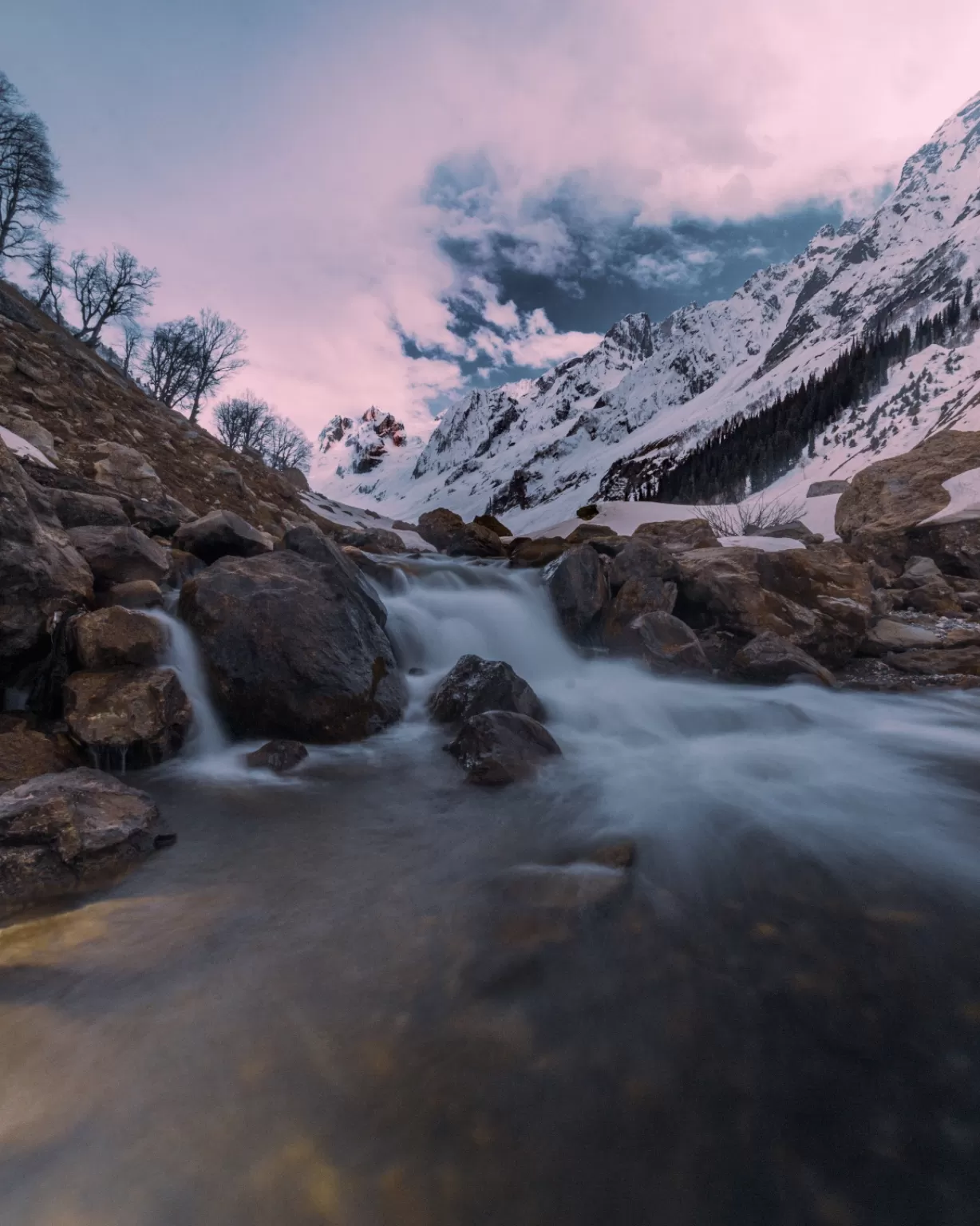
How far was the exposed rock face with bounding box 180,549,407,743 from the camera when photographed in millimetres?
5852

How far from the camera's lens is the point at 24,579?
17.1 ft

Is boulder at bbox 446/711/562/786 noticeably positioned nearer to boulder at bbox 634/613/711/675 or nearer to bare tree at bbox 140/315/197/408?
boulder at bbox 634/613/711/675

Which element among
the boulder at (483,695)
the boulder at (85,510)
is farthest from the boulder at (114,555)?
the boulder at (483,695)

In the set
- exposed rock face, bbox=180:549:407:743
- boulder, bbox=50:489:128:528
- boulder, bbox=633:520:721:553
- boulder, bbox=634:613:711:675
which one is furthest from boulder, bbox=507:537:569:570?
boulder, bbox=50:489:128:528

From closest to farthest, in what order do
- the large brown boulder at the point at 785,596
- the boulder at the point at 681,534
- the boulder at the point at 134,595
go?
1. the boulder at the point at 134,595
2. the large brown boulder at the point at 785,596
3. the boulder at the point at 681,534

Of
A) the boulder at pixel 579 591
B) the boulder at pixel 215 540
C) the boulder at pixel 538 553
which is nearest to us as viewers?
the boulder at pixel 215 540

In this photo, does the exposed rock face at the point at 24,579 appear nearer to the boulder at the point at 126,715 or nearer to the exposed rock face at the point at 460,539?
the boulder at the point at 126,715

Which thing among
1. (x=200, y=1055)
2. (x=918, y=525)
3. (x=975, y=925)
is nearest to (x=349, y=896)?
(x=200, y=1055)

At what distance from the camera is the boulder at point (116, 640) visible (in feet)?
16.9

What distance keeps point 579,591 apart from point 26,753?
8272mm

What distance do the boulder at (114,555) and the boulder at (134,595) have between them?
277mm

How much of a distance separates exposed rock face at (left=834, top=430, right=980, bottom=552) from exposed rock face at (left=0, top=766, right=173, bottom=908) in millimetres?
15520

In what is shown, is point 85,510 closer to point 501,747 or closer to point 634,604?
point 501,747

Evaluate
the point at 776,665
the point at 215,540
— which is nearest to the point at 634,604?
the point at 776,665
